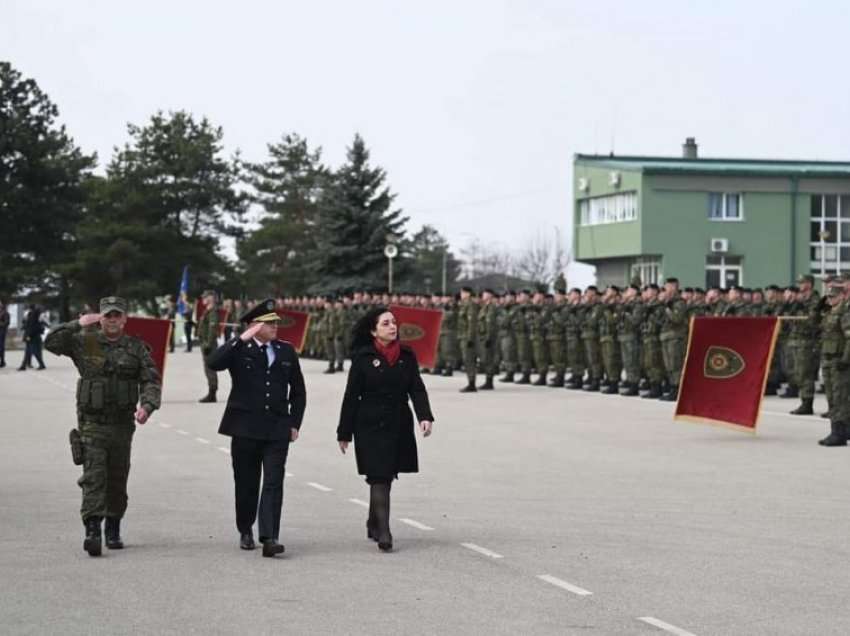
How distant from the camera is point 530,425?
68.7ft

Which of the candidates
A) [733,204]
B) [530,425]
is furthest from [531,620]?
[733,204]

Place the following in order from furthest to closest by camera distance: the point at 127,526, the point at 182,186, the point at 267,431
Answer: the point at 182,186 → the point at 127,526 → the point at 267,431

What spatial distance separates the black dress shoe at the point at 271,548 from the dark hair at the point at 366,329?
164 centimetres

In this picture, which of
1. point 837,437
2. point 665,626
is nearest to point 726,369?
point 837,437

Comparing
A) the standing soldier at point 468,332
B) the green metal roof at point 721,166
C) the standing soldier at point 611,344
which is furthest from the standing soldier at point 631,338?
the green metal roof at point 721,166

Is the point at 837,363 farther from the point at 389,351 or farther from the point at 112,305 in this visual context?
the point at 112,305

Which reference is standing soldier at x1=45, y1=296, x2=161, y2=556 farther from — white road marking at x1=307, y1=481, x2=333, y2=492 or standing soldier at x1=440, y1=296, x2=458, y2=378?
standing soldier at x1=440, y1=296, x2=458, y2=378

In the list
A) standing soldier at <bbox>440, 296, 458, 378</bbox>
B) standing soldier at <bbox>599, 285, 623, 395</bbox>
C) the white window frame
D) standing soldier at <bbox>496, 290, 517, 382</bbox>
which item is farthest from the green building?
standing soldier at <bbox>599, 285, 623, 395</bbox>

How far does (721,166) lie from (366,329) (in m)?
58.5

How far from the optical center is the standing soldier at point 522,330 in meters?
32.4

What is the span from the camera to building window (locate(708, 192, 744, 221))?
213 ft

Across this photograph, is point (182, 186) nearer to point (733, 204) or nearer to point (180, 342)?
point (180, 342)

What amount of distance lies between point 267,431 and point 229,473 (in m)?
4.73

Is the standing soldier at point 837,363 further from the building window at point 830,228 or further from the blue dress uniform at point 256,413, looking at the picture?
the building window at point 830,228
